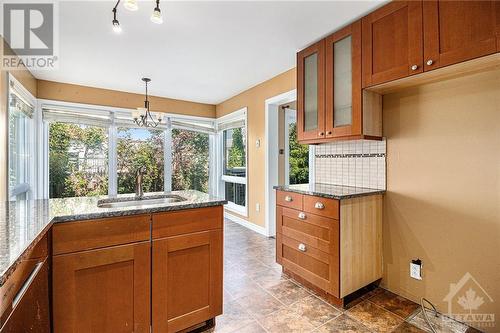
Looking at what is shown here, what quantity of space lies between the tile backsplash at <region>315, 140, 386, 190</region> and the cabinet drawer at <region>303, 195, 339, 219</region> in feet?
2.05

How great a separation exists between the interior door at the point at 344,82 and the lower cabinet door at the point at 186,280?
144 cm

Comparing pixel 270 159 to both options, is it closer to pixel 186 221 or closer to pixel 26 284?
pixel 186 221

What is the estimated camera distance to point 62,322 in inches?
50.3

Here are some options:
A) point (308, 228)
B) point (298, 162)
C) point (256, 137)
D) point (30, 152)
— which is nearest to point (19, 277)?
point (308, 228)

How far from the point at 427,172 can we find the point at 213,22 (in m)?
2.22

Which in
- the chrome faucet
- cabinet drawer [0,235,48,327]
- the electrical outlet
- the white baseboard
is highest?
the chrome faucet

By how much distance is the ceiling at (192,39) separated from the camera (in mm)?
2041

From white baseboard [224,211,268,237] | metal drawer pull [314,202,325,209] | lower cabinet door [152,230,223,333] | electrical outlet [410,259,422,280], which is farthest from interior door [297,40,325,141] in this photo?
white baseboard [224,211,268,237]

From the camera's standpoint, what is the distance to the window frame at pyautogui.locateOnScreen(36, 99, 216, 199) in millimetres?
3822

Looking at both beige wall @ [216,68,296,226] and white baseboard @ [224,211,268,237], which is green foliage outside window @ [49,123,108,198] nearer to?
white baseboard @ [224,211,268,237]

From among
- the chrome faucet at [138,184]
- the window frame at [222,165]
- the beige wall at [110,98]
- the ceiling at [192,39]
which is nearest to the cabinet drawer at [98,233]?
the chrome faucet at [138,184]

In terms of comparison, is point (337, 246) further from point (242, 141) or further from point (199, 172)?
point (199, 172)

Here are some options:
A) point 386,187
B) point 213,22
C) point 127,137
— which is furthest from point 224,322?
point 127,137

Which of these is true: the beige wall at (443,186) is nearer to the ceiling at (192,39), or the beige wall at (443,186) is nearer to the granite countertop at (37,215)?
the ceiling at (192,39)
